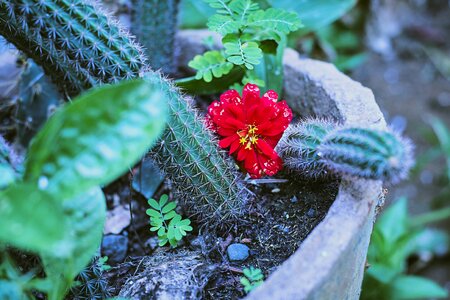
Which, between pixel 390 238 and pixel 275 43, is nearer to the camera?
pixel 275 43

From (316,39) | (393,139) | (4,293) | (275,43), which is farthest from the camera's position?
(316,39)

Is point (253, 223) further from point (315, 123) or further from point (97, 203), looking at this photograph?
point (97, 203)

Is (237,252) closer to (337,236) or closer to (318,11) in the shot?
(337,236)

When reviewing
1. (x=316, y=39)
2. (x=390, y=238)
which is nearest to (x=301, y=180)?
(x=390, y=238)

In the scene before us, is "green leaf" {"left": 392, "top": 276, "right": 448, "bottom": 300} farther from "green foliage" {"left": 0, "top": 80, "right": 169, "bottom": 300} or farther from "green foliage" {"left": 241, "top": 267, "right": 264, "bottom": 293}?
"green foliage" {"left": 0, "top": 80, "right": 169, "bottom": 300}

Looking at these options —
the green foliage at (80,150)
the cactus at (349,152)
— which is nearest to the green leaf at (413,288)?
the cactus at (349,152)

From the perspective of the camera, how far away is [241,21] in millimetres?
1232

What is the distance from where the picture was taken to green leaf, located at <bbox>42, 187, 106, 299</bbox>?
0.80m

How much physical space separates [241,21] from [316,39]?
110cm

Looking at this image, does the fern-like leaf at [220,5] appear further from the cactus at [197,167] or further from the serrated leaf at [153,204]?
the serrated leaf at [153,204]

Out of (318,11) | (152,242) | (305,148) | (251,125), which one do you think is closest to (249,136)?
(251,125)

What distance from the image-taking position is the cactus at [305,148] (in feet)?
3.57

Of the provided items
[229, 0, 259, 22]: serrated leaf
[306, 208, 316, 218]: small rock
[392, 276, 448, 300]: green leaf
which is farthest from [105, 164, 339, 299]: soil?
[392, 276, 448, 300]: green leaf

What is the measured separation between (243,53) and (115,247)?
0.54m
